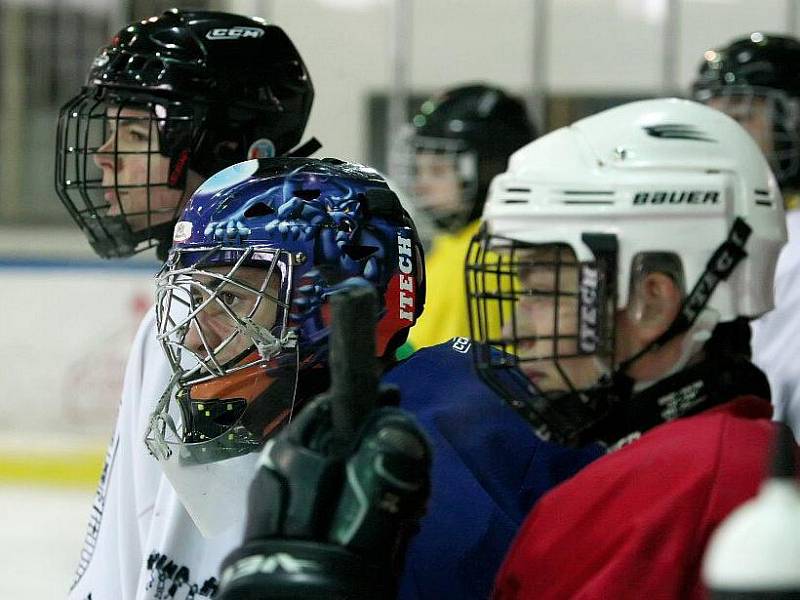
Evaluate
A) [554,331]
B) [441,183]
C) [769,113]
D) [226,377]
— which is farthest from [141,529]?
[441,183]

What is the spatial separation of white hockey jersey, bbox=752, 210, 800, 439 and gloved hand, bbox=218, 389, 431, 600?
1.31 meters

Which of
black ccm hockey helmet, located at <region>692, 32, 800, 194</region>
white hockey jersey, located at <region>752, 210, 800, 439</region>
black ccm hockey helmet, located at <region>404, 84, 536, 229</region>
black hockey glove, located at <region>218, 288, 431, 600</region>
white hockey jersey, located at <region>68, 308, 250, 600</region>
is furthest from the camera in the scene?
black ccm hockey helmet, located at <region>404, 84, 536, 229</region>

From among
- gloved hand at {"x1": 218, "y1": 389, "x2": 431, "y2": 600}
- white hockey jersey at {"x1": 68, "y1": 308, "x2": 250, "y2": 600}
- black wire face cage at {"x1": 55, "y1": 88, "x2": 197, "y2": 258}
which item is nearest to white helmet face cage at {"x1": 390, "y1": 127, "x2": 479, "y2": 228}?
black wire face cage at {"x1": 55, "y1": 88, "x2": 197, "y2": 258}

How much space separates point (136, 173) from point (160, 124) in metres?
0.08

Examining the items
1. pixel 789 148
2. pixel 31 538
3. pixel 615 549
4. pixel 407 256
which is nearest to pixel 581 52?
pixel 31 538

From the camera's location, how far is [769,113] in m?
3.10

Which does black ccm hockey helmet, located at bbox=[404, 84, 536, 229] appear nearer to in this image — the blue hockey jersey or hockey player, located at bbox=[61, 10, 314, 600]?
hockey player, located at bbox=[61, 10, 314, 600]

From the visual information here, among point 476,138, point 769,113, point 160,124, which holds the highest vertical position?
point 160,124

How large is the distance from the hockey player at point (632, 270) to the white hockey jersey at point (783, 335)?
28.9 inches

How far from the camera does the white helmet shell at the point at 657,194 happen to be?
1.52 metres

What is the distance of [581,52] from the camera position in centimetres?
649

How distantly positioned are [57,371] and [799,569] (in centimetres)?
590

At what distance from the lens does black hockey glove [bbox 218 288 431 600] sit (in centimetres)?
103

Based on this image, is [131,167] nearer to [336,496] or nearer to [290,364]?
[290,364]
